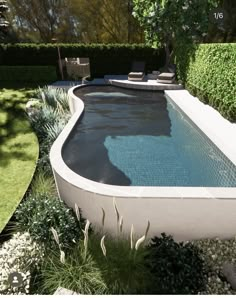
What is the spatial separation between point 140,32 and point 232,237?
115ft

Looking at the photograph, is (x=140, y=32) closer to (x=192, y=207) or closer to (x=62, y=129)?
(x=62, y=129)

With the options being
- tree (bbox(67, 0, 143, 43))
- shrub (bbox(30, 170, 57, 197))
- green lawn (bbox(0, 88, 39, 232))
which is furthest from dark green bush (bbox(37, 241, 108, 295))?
tree (bbox(67, 0, 143, 43))

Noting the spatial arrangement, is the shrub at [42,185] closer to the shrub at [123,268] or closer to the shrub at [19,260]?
the shrub at [19,260]

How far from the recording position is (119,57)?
24047mm

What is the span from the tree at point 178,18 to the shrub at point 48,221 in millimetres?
18498

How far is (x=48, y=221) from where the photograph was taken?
5.05m

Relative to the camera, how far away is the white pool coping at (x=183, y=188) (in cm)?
495

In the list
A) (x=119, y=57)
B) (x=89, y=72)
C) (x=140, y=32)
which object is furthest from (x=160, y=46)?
(x=140, y=32)

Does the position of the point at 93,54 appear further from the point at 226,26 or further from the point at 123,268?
the point at 123,268

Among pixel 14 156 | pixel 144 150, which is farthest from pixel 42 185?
pixel 144 150

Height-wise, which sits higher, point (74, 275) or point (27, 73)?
point (27, 73)

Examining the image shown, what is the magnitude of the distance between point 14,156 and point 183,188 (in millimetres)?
5606

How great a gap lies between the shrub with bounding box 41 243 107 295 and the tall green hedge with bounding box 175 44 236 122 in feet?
27.3

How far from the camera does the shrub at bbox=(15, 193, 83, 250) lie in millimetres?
4918
